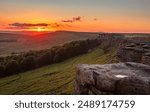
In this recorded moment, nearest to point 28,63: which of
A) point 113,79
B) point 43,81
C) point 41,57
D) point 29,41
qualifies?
point 41,57

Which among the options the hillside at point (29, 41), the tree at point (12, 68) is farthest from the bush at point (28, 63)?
the hillside at point (29, 41)

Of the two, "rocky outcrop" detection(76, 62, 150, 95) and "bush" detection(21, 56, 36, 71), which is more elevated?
"rocky outcrop" detection(76, 62, 150, 95)

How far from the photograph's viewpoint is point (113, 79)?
13555mm

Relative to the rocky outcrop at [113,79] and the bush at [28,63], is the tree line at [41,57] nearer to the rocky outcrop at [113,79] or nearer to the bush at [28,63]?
the bush at [28,63]

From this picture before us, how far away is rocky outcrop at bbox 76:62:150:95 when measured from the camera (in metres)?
13.3

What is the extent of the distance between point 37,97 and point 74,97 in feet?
6.58

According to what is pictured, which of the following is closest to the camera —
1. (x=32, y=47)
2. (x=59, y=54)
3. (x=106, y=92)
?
(x=106, y=92)

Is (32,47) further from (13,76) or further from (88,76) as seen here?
(88,76)

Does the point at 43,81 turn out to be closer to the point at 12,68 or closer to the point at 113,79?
the point at 12,68

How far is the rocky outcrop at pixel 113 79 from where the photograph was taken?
13.3 meters

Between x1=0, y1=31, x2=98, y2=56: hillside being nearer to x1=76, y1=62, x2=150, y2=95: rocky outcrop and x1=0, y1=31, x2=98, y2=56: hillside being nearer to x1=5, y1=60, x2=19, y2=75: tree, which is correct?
x1=5, y1=60, x2=19, y2=75: tree

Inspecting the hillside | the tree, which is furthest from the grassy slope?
the hillside

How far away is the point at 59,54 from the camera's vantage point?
11488 cm

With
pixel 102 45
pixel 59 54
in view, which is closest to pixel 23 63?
pixel 59 54
